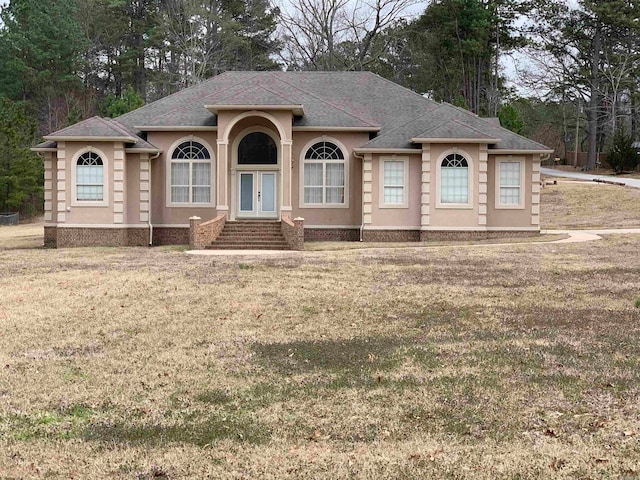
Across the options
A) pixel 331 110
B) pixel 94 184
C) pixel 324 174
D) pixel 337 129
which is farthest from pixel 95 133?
pixel 331 110

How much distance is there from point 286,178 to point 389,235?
4.11 m

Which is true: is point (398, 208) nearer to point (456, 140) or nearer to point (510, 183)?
point (456, 140)

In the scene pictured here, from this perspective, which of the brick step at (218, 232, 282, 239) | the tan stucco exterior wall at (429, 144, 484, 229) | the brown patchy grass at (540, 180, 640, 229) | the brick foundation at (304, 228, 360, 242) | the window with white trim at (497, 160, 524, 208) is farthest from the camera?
the brown patchy grass at (540, 180, 640, 229)

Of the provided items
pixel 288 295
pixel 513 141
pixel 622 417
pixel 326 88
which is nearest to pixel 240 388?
pixel 622 417

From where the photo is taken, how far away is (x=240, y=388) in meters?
7.05

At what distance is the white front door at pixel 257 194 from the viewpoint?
26.4m

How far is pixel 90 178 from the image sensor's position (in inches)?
948

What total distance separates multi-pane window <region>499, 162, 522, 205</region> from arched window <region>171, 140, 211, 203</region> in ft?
34.6

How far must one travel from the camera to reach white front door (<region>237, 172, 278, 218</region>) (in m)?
26.4

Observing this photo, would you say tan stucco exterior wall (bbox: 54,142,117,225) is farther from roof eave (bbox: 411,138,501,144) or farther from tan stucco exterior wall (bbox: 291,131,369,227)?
roof eave (bbox: 411,138,501,144)

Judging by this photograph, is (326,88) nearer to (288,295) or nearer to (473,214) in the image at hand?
(473,214)

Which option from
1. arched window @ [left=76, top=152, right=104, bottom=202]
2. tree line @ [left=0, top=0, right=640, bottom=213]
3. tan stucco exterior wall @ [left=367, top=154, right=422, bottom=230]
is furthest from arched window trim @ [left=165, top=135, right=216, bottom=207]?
tree line @ [left=0, top=0, right=640, bottom=213]

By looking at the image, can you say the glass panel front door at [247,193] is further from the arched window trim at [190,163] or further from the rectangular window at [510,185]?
the rectangular window at [510,185]

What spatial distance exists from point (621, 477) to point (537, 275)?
10.0 meters
